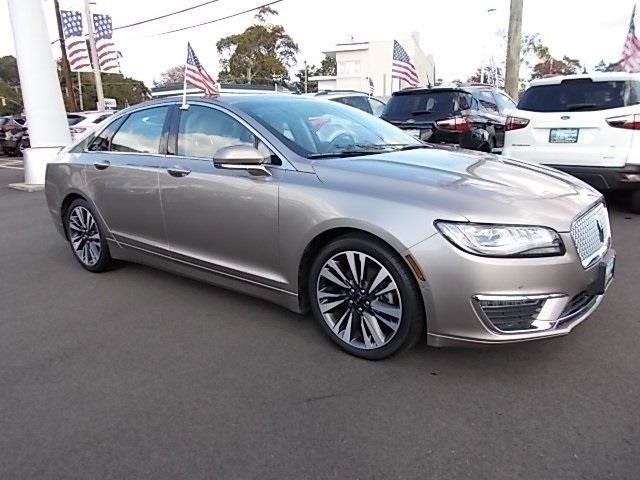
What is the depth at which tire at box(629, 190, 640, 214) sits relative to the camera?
646 centimetres

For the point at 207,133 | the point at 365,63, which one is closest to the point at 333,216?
the point at 207,133

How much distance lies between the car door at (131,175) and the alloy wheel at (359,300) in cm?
162

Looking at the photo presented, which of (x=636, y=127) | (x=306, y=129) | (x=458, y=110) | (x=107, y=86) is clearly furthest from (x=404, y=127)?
(x=107, y=86)

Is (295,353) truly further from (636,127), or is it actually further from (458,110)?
(458,110)

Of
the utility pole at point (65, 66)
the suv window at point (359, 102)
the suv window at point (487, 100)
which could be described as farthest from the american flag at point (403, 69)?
the utility pole at point (65, 66)

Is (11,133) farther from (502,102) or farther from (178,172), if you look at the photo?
(178,172)

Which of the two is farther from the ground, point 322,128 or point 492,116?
point 322,128

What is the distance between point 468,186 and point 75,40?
64.7ft

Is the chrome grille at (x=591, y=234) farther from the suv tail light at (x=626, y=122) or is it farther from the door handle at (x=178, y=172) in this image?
the suv tail light at (x=626, y=122)

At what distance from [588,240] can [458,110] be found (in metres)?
5.58

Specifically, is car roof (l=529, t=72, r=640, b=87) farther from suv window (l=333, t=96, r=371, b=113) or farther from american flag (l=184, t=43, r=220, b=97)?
suv window (l=333, t=96, r=371, b=113)

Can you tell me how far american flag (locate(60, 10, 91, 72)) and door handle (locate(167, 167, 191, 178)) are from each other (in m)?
17.2

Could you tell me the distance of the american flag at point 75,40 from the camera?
61.1 ft

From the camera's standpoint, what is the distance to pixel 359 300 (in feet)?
10.3
